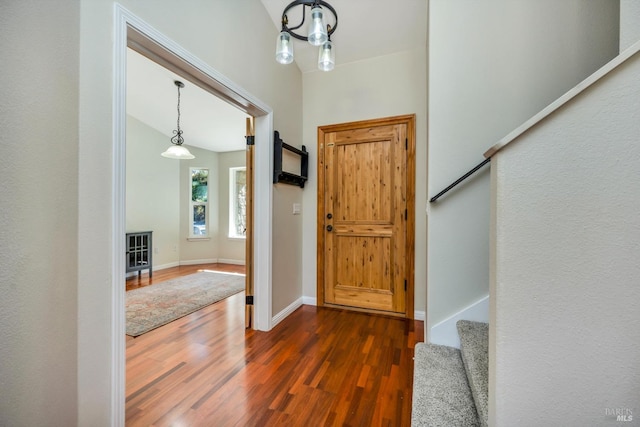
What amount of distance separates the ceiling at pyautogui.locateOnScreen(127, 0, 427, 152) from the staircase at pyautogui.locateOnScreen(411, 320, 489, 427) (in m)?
2.69

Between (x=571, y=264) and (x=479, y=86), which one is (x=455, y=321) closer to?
(x=571, y=264)

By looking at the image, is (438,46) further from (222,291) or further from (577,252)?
(222,291)

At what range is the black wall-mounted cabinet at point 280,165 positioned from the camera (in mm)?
2473

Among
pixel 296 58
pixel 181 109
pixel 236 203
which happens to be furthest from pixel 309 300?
pixel 181 109

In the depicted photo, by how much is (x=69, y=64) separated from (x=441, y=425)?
217 cm

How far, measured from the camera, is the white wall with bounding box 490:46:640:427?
0.78m

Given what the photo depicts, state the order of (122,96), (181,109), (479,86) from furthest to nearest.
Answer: (181,109)
(479,86)
(122,96)

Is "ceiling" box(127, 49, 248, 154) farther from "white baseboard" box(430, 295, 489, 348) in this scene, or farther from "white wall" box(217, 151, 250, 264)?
"white baseboard" box(430, 295, 489, 348)

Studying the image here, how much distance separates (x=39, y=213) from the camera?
0.96m

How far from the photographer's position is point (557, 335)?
0.83 metres

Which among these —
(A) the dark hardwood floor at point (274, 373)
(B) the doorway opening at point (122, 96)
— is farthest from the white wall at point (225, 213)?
(B) the doorway opening at point (122, 96)

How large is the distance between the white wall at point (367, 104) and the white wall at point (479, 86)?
2.76ft

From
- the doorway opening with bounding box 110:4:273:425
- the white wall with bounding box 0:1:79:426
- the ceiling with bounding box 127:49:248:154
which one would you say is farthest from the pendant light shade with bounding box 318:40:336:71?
the ceiling with bounding box 127:49:248:154

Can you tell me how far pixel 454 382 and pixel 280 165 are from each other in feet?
6.83
